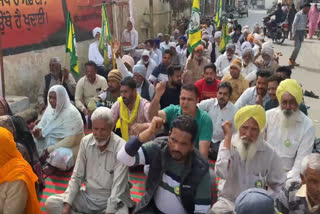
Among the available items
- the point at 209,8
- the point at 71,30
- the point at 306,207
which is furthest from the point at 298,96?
the point at 209,8

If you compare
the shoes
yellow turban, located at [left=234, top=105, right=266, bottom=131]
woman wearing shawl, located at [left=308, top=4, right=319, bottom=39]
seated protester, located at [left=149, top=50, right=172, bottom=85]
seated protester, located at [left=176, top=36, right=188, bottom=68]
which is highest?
yellow turban, located at [left=234, top=105, right=266, bottom=131]

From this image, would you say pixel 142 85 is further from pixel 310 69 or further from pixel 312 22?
pixel 312 22

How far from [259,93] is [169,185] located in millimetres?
2513

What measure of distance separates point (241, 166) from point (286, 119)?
893 millimetres

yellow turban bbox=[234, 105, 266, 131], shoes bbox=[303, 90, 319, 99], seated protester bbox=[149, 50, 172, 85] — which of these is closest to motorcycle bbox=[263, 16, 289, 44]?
shoes bbox=[303, 90, 319, 99]

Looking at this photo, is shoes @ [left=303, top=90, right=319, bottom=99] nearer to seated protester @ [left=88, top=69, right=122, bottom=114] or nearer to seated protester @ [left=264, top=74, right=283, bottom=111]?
seated protester @ [left=264, top=74, right=283, bottom=111]

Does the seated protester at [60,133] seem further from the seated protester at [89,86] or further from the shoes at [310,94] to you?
the shoes at [310,94]

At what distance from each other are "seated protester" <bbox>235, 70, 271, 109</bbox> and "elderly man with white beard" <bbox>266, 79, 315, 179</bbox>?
92 cm

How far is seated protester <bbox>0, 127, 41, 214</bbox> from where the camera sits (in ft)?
8.18

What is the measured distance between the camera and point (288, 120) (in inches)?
137

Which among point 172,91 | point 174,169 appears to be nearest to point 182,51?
point 172,91

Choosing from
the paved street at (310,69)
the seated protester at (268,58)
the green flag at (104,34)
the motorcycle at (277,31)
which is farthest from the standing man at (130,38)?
the motorcycle at (277,31)

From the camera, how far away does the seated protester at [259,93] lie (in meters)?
4.53

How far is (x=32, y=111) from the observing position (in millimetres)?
6328
